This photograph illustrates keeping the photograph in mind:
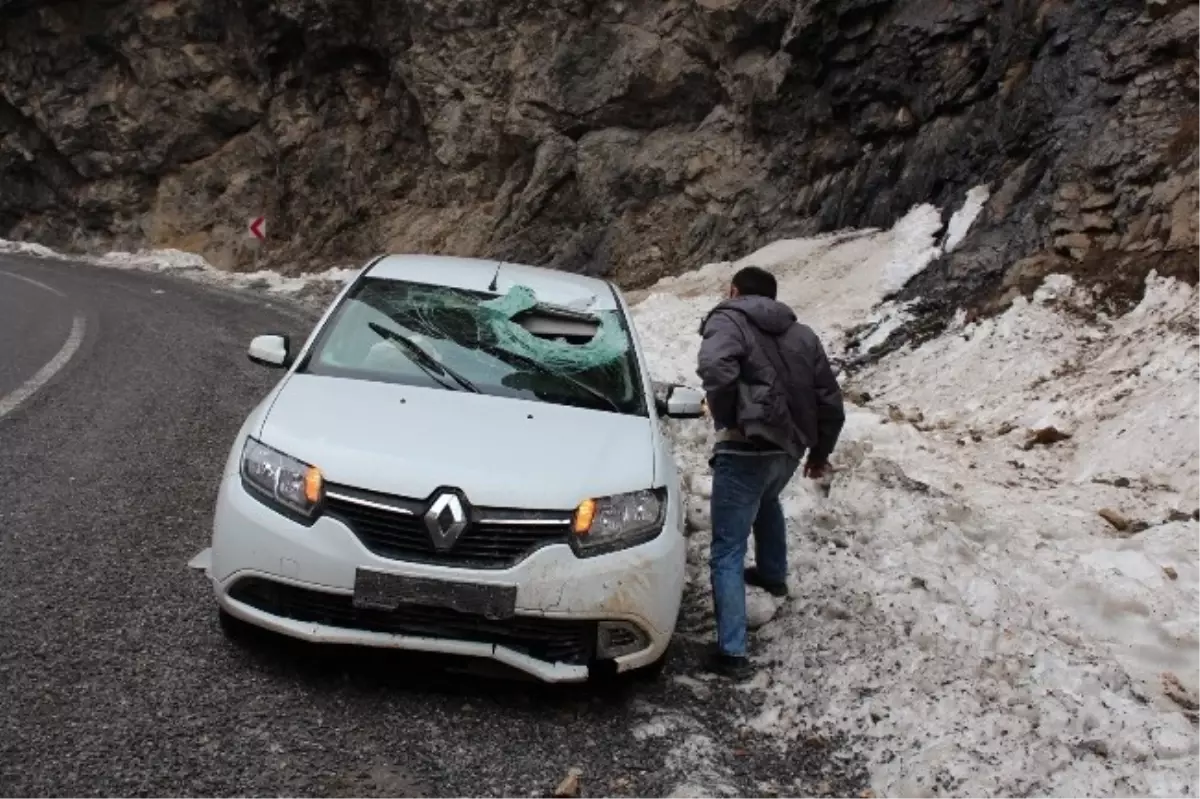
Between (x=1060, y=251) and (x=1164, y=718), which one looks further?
(x=1060, y=251)

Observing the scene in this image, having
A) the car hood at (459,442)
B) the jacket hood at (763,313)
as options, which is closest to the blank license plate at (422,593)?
the car hood at (459,442)

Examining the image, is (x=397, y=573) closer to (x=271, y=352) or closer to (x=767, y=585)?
(x=271, y=352)

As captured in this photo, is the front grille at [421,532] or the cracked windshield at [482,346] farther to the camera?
the cracked windshield at [482,346]

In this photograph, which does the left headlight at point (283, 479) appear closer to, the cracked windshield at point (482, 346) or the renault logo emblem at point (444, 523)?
the renault logo emblem at point (444, 523)

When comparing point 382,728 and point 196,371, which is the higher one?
point 382,728

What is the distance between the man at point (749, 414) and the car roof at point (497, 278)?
102cm

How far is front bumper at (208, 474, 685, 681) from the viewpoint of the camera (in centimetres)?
388

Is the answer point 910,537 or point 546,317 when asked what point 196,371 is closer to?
point 546,317

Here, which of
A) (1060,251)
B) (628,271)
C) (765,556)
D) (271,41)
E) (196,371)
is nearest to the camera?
(765,556)

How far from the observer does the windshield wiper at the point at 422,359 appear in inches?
190

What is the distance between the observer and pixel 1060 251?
35.8ft

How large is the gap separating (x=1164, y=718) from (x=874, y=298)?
918 cm

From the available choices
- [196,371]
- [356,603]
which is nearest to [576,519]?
[356,603]

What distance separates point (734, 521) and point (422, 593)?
1.57 meters
